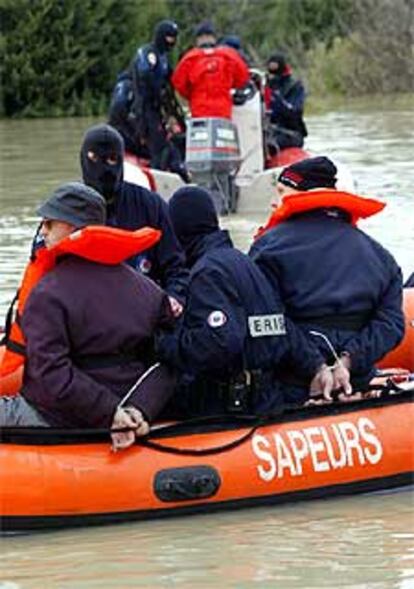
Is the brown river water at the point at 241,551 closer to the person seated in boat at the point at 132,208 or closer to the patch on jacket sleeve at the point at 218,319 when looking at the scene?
the patch on jacket sleeve at the point at 218,319

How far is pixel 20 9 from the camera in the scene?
32.3 m

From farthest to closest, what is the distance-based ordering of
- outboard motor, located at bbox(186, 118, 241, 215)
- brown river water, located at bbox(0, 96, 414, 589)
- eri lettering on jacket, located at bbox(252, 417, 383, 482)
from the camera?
outboard motor, located at bbox(186, 118, 241, 215) → eri lettering on jacket, located at bbox(252, 417, 383, 482) → brown river water, located at bbox(0, 96, 414, 589)

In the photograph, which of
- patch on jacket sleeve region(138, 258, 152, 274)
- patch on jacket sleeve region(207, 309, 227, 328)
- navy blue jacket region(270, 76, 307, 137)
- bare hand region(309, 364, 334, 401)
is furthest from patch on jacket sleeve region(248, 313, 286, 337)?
navy blue jacket region(270, 76, 307, 137)

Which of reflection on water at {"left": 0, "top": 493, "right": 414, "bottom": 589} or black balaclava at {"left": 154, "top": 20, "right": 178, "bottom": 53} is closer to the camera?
reflection on water at {"left": 0, "top": 493, "right": 414, "bottom": 589}

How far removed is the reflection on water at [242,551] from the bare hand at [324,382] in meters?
0.43

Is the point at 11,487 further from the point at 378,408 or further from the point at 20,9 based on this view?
the point at 20,9

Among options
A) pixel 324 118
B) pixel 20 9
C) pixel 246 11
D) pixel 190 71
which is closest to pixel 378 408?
pixel 190 71

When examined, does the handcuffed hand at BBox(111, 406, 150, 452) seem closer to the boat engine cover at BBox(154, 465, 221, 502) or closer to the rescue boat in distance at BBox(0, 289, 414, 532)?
the rescue boat in distance at BBox(0, 289, 414, 532)

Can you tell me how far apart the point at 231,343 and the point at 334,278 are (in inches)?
22.9

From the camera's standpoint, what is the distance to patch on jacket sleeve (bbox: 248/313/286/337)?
6.91 metres

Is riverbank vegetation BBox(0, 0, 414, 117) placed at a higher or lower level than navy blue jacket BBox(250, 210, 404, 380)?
lower

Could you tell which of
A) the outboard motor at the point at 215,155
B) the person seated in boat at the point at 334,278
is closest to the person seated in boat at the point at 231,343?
the person seated in boat at the point at 334,278

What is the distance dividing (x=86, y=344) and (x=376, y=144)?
16.5 m

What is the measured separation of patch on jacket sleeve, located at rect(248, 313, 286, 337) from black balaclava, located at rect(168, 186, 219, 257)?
727 mm
